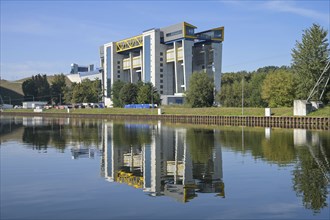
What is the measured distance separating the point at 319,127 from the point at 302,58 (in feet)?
67.5

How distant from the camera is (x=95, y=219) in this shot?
1441 centimetres

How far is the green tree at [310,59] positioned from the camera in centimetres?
7819

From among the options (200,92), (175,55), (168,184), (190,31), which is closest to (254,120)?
(200,92)

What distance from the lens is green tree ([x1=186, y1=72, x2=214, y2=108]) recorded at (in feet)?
353

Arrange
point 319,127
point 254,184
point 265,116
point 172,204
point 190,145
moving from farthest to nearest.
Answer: point 265,116
point 319,127
point 190,145
point 254,184
point 172,204

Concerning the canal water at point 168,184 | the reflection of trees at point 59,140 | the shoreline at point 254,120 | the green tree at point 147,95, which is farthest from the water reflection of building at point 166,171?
the green tree at point 147,95

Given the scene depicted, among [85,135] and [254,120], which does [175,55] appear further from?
[85,135]

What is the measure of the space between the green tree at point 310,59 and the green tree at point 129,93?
67616 mm

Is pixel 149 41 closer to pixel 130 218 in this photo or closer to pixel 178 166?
pixel 178 166

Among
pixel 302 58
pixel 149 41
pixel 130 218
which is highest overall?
pixel 149 41

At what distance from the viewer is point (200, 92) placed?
108m

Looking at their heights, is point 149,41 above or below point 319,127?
above

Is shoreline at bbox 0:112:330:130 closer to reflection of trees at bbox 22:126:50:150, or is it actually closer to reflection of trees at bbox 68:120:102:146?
reflection of trees at bbox 68:120:102:146

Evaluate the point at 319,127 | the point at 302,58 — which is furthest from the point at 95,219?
the point at 302,58
